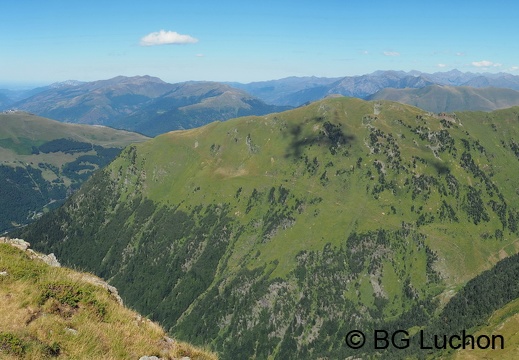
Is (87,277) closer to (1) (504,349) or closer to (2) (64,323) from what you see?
(2) (64,323)

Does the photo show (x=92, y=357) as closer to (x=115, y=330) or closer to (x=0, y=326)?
(x=115, y=330)

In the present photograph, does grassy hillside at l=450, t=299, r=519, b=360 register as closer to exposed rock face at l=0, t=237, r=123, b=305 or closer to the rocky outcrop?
exposed rock face at l=0, t=237, r=123, b=305

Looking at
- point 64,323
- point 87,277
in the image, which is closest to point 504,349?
point 87,277

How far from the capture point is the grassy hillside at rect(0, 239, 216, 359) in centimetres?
1516

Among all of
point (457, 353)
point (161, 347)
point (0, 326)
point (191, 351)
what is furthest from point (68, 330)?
point (457, 353)

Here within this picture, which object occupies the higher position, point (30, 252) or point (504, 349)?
point (30, 252)

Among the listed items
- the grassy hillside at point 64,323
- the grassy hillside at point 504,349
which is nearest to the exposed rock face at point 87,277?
the grassy hillside at point 64,323

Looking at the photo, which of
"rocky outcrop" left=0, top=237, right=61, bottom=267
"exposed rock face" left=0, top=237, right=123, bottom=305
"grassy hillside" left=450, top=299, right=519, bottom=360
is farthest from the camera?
"grassy hillside" left=450, top=299, right=519, bottom=360

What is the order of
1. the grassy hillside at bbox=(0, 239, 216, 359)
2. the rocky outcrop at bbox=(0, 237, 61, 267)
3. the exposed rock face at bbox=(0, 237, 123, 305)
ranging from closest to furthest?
the grassy hillside at bbox=(0, 239, 216, 359) → the exposed rock face at bbox=(0, 237, 123, 305) → the rocky outcrop at bbox=(0, 237, 61, 267)

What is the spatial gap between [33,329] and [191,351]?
776cm

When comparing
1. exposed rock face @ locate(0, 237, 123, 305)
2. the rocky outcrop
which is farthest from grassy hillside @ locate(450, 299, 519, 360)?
the rocky outcrop

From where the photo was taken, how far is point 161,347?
19062 mm

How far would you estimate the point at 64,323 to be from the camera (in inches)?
672

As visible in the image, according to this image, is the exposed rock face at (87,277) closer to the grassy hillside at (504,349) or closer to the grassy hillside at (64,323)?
the grassy hillside at (64,323)
